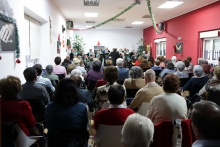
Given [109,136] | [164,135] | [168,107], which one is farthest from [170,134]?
[109,136]

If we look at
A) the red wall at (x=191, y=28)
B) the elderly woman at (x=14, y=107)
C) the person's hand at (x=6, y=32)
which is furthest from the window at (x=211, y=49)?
the elderly woman at (x=14, y=107)

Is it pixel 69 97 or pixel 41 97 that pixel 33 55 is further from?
pixel 69 97

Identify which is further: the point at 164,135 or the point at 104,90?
the point at 104,90

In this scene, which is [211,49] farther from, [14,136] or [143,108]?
[14,136]

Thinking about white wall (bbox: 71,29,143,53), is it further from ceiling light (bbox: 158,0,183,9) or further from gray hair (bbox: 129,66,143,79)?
gray hair (bbox: 129,66,143,79)

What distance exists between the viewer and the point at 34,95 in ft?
10.1

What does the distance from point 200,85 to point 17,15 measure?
11.3 feet

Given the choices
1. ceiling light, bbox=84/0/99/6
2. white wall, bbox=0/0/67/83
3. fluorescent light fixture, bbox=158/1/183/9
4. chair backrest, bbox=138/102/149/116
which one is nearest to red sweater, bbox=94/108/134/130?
chair backrest, bbox=138/102/149/116

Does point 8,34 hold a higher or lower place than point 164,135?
higher

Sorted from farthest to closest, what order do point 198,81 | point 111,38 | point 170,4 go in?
1. point 111,38
2. point 170,4
3. point 198,81

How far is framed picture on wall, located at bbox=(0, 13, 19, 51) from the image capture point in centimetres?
326

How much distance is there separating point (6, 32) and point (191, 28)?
7478 mm

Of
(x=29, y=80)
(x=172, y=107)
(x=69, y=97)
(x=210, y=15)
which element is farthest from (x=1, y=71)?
(x=210, y=15)

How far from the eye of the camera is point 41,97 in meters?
3.10
